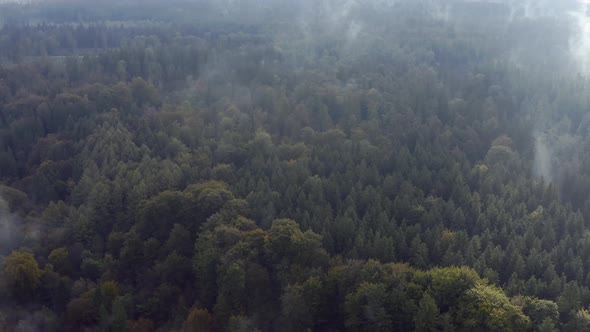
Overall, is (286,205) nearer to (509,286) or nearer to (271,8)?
(509,286)

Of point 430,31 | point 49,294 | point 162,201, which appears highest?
point 430,31

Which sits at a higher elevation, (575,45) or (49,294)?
(575,45)

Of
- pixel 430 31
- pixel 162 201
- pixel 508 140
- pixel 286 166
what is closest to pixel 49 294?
pixel 162 201

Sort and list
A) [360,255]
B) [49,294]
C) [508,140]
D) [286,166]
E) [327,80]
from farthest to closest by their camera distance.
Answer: [327,80] → [508,140] → [286,166] → [49,294] → [360,255]

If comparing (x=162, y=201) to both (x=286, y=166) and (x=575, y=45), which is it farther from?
(x=575, y=45)

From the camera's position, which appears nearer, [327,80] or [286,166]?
[286,166]

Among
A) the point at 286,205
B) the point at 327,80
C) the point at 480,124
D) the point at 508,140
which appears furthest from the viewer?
the point at 327,80
